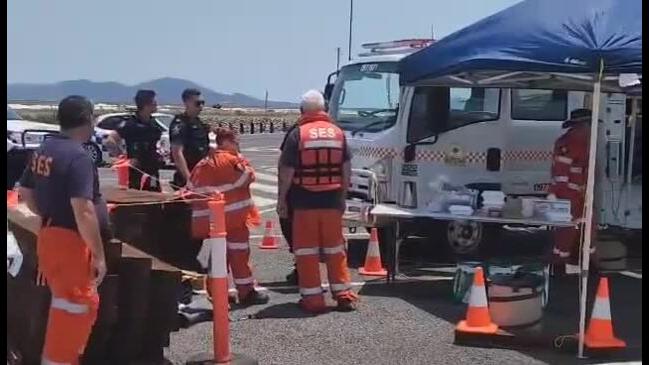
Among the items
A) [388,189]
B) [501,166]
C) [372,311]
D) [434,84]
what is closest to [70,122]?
[372,311]

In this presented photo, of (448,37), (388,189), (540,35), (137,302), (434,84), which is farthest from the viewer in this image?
(388,189)

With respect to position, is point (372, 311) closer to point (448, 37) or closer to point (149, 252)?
point (149, 252)

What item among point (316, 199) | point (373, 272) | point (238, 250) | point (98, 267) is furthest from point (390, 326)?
point (98, 267)

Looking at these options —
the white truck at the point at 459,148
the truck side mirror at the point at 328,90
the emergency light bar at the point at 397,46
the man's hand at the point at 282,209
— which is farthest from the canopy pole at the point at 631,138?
the man's hand at the point at 282,209

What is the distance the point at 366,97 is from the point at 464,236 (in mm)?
2065

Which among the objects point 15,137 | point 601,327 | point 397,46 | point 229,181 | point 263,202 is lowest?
point 263,202

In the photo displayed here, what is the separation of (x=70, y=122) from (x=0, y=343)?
1.35m

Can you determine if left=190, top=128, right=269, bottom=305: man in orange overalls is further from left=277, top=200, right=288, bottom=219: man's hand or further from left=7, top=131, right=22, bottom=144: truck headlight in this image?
left=7, top=131, right=22, bottom=144: truck headlight

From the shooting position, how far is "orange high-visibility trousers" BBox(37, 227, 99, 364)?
5.14m

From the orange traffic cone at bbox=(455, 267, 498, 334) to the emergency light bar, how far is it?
180 inches

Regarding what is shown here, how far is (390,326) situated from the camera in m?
7.62

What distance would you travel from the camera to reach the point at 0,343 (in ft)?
17.6

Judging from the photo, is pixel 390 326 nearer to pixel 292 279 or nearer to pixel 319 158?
pixel 319 158

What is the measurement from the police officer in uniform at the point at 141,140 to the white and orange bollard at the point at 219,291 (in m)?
3.32
